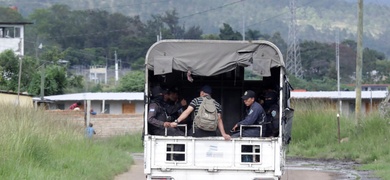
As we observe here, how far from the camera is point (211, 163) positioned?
1605 cm

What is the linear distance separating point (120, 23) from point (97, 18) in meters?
5.80

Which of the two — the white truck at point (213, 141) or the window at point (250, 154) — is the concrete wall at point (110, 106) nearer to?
the white truck at point (213, 141)

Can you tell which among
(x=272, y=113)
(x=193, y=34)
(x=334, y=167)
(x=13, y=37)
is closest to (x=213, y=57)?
(x=272, y=113)

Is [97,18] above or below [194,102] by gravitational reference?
above

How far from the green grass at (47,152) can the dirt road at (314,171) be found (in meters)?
0.41

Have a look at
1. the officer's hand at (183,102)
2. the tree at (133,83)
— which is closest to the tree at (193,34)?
the tree at (133,83)

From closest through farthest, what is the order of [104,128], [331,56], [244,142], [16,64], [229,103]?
[244,142] → [229,103] → [104,128] → [16,64] → [331,56]

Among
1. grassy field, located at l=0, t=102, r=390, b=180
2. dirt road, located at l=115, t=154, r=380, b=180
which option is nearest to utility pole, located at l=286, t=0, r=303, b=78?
grassy field, located at l=0, t=102, r=390, b=180

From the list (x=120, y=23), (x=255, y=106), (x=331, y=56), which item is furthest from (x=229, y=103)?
(x=120, y=23)

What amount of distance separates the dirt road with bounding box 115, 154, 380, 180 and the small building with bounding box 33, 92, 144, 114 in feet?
84.1

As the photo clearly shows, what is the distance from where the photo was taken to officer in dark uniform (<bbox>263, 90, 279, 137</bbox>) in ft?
56.5

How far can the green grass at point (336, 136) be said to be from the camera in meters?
30.6

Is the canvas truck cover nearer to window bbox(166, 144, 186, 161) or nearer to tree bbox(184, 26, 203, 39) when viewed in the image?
window bbox(166, 144, 186, 161)

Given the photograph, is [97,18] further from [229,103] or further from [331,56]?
[229,103]
